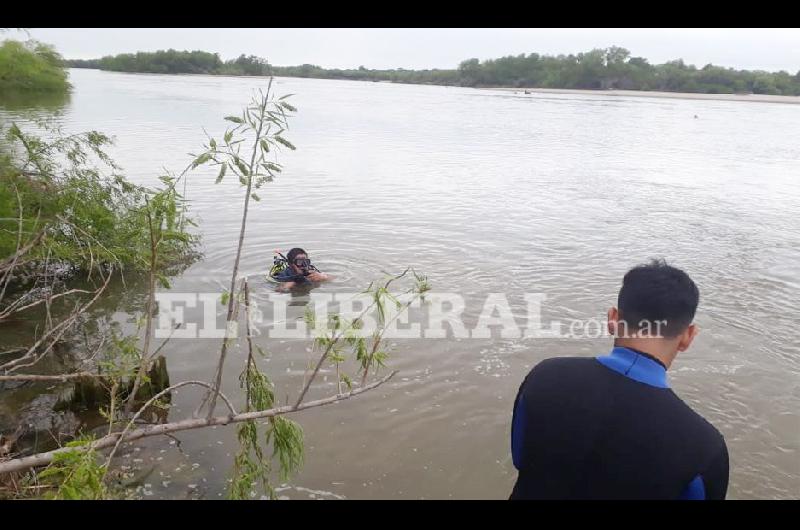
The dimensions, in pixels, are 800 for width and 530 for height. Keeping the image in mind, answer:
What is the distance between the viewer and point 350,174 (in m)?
20.0

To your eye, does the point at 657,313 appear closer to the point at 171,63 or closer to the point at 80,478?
the point at 80,478

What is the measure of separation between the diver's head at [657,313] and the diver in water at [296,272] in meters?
7.63

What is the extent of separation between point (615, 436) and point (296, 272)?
8.02 m

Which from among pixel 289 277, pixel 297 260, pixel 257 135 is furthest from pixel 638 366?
pixel 289 277

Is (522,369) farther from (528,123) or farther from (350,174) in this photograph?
(528,123)

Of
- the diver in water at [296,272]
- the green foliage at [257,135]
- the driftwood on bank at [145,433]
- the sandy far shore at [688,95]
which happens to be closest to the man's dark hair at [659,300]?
the driftwood on bank at [145,433]

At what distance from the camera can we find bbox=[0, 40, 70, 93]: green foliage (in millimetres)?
43812

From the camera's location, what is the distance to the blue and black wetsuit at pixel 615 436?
1.95 metres

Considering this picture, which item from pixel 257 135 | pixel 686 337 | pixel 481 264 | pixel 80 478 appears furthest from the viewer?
pixel 481 264

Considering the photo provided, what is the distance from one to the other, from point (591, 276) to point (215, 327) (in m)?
6.69

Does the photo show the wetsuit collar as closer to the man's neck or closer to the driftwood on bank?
the man's neck

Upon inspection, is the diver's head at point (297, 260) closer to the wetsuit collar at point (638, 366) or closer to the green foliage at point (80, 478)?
the green foliage at point (80, 478)

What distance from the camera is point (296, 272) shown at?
378 inches

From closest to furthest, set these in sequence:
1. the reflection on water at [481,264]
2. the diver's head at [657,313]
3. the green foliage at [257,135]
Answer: the diver's head at [657,313]
the green foliage at [257,135]
the reflection on water at [481,264]
